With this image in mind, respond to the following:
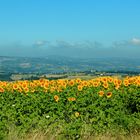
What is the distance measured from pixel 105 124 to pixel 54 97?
1.65 metres

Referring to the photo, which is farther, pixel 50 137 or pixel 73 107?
pixel 73 107

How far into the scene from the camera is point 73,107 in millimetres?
11633

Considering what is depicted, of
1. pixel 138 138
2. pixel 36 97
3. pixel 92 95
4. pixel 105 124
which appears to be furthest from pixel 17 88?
pixel 138 138

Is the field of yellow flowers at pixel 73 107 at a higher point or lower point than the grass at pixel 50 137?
higher

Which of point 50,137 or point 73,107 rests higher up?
point 73,107

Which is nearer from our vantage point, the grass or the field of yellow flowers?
the grass

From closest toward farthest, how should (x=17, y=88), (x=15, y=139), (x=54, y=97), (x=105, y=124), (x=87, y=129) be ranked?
(x=15, y=139), (x=87, y=129), (x=105, y=124), (x=54, y=97), (x=17, y=88)

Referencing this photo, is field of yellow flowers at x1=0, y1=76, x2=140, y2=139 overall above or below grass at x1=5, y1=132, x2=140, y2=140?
above

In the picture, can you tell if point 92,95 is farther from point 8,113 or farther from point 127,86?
point 8,113

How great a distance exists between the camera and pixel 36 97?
12.2m

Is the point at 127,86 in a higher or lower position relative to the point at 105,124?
higher

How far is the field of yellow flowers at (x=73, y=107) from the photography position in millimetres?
10625

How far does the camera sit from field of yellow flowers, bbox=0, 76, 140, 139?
1062 centimetres

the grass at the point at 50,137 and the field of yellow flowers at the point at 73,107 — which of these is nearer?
the grass at the point at 50,137
